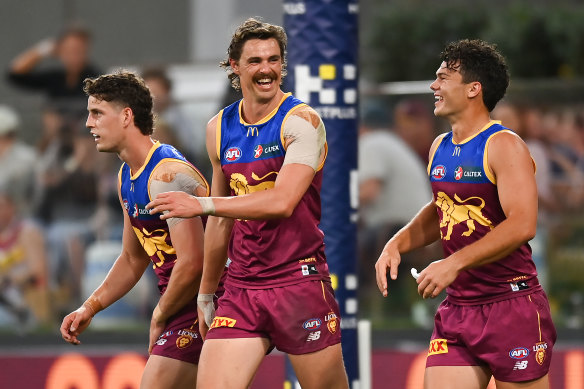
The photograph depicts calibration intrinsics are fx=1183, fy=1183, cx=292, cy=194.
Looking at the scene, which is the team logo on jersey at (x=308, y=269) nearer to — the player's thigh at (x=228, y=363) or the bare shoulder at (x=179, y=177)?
the player's thigh at (x=228, y=363)

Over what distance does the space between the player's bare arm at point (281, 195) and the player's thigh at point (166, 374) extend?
0.94 metres

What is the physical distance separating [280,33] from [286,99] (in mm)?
305

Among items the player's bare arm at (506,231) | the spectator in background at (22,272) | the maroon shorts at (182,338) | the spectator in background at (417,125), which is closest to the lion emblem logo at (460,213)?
the player's bare arm at (506,231)

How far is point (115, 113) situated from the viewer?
5.77 metres

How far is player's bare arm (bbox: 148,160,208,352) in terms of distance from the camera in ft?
18.2

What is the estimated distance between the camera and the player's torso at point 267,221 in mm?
5387

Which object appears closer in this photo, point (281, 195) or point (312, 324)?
point (281, 195)

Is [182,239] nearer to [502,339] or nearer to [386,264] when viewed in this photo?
[386,264]

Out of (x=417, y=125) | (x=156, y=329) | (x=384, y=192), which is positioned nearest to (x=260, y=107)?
(x=156, y=329)

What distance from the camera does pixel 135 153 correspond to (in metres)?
5.76

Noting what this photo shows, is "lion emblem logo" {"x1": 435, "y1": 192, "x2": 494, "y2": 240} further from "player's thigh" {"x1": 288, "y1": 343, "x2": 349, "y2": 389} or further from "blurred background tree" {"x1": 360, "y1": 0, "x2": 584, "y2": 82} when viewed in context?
"blurred background tree" {"x1": 360, "y1": 0, "x2": 584, "y2": 82}

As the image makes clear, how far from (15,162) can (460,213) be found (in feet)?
20.7

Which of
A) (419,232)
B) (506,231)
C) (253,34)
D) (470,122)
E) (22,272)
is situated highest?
(253,34)

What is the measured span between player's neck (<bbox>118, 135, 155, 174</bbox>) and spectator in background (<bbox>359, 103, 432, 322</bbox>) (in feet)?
15.1
